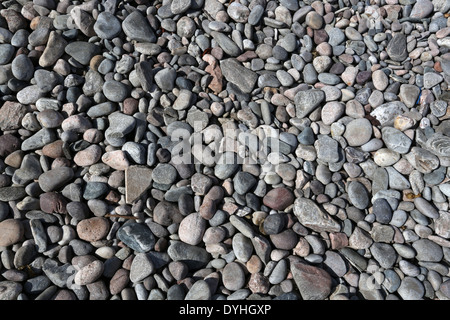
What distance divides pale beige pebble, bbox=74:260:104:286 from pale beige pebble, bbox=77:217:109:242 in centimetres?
15

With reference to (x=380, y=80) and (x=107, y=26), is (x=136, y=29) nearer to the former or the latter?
(x=107, y=26)

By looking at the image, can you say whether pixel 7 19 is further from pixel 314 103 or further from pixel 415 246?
pixel 415 246

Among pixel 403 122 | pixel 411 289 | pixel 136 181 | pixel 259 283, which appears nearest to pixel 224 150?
pixel 136 181

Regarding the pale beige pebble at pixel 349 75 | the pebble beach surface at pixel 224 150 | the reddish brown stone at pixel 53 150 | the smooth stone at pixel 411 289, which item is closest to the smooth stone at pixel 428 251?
the pebble beach surface at pixel 224 150

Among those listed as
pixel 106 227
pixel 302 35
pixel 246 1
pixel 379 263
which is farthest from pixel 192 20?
Answer: pixel 379 263

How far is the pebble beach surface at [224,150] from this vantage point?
5.80 ft

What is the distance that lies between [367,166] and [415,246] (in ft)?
1.71

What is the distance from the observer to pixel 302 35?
2432mm

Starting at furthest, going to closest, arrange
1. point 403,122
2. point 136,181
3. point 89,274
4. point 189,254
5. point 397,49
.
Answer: point 397,49, point 403,122, point 136,181, point 189,254, point 89,274

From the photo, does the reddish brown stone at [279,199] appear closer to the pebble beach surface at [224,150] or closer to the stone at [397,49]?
the pebble beach surface at [224,150]

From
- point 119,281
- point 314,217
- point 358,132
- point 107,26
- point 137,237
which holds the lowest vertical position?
point 119,281

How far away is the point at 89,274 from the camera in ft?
5.56

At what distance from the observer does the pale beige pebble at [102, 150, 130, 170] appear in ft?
6.38

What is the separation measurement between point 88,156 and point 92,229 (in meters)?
0.43
